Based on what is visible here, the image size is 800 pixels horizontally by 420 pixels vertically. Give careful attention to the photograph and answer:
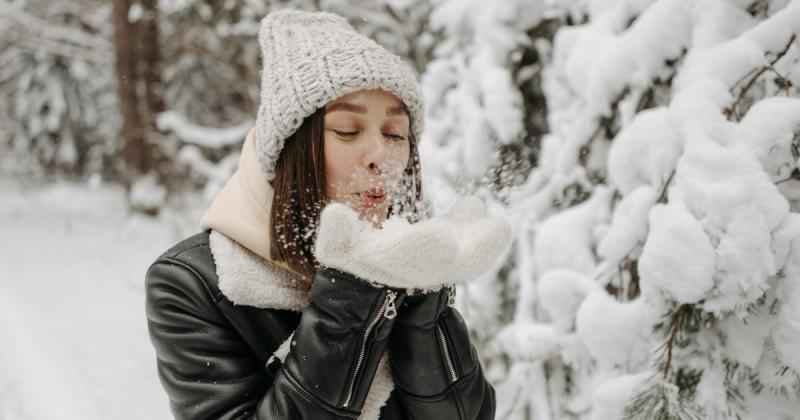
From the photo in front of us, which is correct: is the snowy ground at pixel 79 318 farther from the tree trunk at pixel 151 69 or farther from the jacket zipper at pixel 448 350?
the jacket zipper at pixel 448 350

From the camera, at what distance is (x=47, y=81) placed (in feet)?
39.4

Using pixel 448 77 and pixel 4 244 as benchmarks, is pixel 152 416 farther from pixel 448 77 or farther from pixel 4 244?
pixel 4 244

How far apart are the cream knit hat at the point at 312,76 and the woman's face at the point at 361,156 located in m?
0.04

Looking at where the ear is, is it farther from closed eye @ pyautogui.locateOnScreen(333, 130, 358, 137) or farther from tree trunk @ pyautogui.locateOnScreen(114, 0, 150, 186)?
tree trunk @ pyautogui.locateOnScreen(114, 0, 150, 186)

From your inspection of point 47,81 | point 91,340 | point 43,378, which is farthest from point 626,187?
point 47,81

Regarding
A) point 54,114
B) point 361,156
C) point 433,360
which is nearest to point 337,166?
point 361,156

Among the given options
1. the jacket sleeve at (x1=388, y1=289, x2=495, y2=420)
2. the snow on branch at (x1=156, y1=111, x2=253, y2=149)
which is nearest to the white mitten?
the jacket sleeve at (x1=388, y1=289, x2=495, y2=420)

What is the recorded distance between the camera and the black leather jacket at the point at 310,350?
110 centimetres

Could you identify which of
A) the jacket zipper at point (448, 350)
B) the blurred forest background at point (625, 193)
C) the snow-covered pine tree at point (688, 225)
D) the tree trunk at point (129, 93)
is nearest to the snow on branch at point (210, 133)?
the blurred forest background at point (625, 193)

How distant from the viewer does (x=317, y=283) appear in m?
1.10

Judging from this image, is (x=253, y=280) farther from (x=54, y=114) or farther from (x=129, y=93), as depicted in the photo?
(x=54, y=114)

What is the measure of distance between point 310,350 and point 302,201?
32 cm

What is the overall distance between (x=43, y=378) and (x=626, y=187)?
12.6 feet

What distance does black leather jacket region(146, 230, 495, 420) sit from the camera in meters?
1.10
